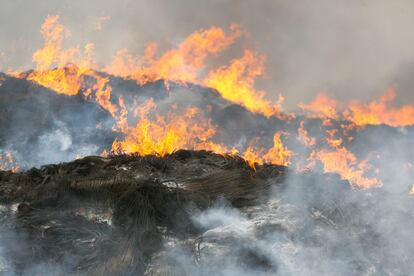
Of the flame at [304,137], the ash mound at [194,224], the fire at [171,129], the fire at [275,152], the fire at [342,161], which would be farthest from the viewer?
the flame at [304,137]

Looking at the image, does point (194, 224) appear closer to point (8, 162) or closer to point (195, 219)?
point (195, 219)

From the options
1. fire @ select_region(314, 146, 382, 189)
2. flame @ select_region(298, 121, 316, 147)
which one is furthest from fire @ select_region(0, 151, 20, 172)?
flame @ select_region(298, 121, 316, 147)

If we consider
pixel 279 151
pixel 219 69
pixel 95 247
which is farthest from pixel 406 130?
pixel 95 247

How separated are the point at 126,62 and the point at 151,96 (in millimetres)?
4476

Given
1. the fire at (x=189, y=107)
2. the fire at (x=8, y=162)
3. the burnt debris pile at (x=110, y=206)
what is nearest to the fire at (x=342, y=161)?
the fire at (x=189, y=107)

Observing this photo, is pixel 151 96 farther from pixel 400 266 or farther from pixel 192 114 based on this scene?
pixel 400 266

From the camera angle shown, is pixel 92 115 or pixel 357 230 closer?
pixel 357 230

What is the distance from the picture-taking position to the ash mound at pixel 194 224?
785 cm

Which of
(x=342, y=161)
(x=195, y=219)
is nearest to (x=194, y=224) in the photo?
(x=195, y=219)

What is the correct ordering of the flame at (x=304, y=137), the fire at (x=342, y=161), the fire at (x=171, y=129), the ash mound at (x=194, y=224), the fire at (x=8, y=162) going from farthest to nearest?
the flame at (x=304, y=137) < the fire at (x=342, y=161) < the fire at (x=171, y=129) < the fire at (x=8, y=162) < the ash mound at (x=194, y=224)

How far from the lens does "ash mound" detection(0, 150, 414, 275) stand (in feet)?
25.8

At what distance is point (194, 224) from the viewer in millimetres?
8898

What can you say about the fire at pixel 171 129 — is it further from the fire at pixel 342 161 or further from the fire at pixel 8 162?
the fire at pixel 342 161

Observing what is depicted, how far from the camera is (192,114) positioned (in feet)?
80.7
